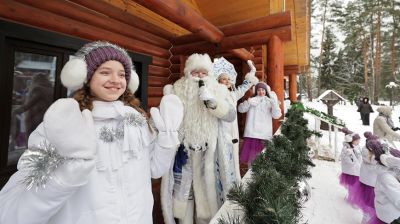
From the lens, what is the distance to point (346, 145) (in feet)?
13.3

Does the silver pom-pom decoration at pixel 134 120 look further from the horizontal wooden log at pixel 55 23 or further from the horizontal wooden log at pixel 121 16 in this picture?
the horizontal wooden log at pixel 121 16

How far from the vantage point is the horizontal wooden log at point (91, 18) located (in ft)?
8.92

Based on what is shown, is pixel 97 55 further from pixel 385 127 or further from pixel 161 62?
pixel 385 127

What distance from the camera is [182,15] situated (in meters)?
3.06

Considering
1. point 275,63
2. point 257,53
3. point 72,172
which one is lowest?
point 72,172

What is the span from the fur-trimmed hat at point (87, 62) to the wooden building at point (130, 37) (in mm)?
1568

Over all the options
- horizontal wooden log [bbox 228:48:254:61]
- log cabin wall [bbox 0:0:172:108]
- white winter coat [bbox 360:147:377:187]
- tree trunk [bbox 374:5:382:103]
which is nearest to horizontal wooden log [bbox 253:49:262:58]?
horizontal wooden log [bbox 228:48:254:61]

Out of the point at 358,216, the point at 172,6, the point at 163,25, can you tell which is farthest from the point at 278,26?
the point at 358,216

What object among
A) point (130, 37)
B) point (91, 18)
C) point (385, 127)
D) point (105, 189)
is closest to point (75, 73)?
point (105, 189)

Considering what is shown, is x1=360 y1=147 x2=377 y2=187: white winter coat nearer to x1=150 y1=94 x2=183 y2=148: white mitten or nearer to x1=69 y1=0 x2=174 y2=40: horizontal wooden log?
x1=150 y1=94 x2=183 y2=148: white mitten

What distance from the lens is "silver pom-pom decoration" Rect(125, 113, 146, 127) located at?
53.6 inches

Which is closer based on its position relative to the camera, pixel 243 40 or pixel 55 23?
pixel 55 23

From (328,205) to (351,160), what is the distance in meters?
1.21

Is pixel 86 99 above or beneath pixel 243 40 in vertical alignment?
beneath
